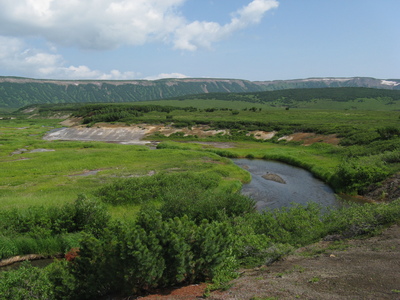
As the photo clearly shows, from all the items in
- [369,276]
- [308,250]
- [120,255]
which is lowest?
[308,250]

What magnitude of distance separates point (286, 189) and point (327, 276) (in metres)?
29.3

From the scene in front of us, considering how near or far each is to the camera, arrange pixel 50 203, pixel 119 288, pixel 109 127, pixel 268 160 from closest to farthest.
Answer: pixel 119 288
pixel 50 203
pixel 268 160
pixel 109 127

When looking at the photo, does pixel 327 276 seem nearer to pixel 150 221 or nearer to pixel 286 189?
pixel 150 221

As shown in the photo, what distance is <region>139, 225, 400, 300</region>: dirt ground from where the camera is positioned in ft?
42.6

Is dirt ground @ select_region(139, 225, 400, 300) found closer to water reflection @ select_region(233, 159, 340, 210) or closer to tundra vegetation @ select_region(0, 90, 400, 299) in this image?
tundra vegetation @ select_region(0, 90, 400, 299)

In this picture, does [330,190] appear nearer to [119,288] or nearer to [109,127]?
[119,288]

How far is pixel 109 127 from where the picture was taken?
124 metres

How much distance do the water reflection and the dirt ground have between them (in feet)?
52.3

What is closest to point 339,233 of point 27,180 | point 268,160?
point 27,180

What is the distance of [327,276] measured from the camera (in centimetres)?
1470

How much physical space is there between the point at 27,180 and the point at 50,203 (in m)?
15.1

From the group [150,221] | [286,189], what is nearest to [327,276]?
[150,221]

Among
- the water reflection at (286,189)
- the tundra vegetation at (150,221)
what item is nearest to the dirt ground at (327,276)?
the tundra vegetation at (150,221)

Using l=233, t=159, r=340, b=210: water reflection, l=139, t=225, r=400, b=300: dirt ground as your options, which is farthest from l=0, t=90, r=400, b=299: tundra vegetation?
l=233, t=159, r=340, b=210: water reflection
